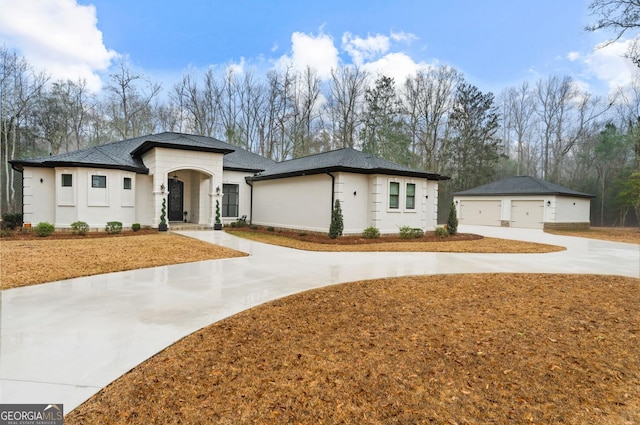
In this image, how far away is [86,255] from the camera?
26.0 ft

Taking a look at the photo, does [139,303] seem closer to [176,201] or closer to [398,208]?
[398,208]

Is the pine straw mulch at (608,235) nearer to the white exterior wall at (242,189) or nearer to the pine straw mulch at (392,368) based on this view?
the pine straw mulch at (392,368)

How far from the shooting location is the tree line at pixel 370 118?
26391mm

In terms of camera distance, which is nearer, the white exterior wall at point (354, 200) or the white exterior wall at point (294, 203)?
the white exterior wall at point (354, 200)

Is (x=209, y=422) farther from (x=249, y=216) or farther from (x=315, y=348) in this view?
(x=249, y=216)

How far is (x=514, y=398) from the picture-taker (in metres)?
2.46

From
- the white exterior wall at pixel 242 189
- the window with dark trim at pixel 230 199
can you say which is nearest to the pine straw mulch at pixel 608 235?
the white exterior wall at pixel 242 189

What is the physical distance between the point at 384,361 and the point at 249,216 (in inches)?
616

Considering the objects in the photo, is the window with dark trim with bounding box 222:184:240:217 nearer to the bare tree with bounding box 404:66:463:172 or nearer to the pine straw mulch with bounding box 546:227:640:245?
the pine straw mulch with bounding box 546:227:640:245

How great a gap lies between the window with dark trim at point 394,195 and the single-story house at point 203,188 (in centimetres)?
4

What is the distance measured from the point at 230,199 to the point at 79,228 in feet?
22.3

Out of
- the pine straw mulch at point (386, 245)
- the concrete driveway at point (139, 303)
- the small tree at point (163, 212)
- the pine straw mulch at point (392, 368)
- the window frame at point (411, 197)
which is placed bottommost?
the pine straw mulch at point (392, 368)

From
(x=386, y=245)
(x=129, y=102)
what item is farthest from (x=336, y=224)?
(x=129, y=102)

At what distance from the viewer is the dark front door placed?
16875mm
